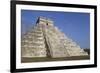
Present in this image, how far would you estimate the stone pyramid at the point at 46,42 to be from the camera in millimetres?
1823

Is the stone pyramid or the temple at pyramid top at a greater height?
the temple at pyramid top

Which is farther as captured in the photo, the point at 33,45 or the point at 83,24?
the point at 83,24

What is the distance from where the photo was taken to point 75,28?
1980mm

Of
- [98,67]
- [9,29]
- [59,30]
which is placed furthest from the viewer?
[98,67]

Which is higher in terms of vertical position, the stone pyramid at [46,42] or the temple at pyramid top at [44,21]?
the temple at pyramid top at [44,21]

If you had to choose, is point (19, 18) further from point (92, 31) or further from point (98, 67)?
point (98, 67)

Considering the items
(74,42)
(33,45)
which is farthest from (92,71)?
(33,45)

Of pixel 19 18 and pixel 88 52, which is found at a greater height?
pixel 19 18

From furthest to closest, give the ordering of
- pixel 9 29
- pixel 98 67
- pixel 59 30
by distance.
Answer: pixel 98 67, pixel 59 30, pixel 9 29

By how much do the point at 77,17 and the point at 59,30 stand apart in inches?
8.9

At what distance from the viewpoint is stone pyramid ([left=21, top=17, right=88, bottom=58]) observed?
5.98ft

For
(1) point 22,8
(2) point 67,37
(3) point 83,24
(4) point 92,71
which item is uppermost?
(1) point 22,8

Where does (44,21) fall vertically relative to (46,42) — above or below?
above

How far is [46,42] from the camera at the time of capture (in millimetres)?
1880
